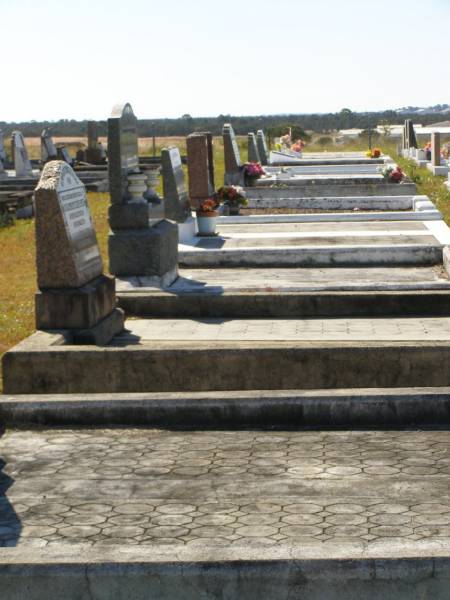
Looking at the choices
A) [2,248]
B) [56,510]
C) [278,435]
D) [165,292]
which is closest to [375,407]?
[278,435]

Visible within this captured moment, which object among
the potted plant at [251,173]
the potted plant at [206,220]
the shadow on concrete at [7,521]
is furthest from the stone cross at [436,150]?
the shadow on concrete at [7,521]

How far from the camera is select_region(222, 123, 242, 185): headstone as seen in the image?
23438mm

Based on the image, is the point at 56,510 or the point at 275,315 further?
the point at 275,315

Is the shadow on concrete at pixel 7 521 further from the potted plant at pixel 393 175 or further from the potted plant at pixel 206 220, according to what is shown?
the potted plant at pixel 393 175

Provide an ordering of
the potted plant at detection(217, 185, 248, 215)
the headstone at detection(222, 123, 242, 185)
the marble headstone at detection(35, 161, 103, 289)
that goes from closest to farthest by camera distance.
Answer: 1. the marble headstone at detection(35, 161, 103, 289)
2. the potted plant at detection(217, 185, 248, 215)
3. the headstone at detection(222, 123, 242, 185)

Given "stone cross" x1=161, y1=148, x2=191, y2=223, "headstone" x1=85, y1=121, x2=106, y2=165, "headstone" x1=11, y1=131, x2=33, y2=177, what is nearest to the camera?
"stone cross" x1=161, y1=148, x2=191, y2=223

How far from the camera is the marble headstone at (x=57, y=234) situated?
30.0 feet

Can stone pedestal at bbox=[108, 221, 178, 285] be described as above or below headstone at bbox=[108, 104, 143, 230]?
below

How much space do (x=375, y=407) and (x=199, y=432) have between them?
1037mm

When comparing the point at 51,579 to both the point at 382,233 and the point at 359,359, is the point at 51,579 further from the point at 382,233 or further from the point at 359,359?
the point at 382,233

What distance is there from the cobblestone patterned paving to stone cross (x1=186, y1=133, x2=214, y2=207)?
36.7 ft

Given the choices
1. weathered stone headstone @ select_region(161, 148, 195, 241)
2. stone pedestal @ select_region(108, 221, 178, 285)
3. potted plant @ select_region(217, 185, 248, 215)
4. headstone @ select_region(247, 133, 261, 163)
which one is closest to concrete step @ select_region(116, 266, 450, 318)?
stone pedestal @ select_region(108, 221, 178, 285)

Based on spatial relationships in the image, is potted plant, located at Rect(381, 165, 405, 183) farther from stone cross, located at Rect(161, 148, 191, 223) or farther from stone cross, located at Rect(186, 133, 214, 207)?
stone cross, located at Rect(161, 148, 191, 223)

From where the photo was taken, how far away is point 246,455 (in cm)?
634
